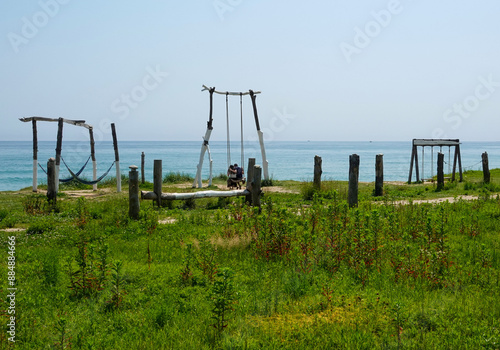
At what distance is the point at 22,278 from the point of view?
Answer: 265 inches

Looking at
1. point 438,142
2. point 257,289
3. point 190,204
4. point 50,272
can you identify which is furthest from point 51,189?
point 438,142

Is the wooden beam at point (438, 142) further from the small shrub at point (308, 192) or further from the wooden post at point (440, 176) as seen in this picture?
the small shrub at point (308, 192)

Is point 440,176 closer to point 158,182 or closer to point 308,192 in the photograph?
point 308,192

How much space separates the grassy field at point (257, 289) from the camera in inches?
188

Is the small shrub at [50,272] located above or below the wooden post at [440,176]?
below

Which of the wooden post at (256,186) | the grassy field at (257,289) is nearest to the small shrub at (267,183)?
the wooden post at (256,186)

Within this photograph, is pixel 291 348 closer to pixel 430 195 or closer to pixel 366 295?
pixel 366 295

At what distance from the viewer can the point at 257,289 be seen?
20.8 ft

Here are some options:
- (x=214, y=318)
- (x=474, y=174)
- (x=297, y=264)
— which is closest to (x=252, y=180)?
(x=297, y=264)

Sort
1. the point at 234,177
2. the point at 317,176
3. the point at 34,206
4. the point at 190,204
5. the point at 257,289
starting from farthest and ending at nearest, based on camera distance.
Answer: the point at 234,177, the point at 317,176, the point at 190,204, the point at 34,206, the point at 257,289

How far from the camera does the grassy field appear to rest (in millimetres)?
4766

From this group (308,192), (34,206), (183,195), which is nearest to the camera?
(34,206)

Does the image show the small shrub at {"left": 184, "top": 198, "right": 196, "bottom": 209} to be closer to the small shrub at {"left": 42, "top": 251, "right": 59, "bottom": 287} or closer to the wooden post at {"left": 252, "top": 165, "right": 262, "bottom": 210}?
the wooden post at {"left": 252, "top": 165, "right": 262, "bottom": 210}

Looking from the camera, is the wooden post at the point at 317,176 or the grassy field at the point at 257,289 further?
the wooden post at the point at 317,176
